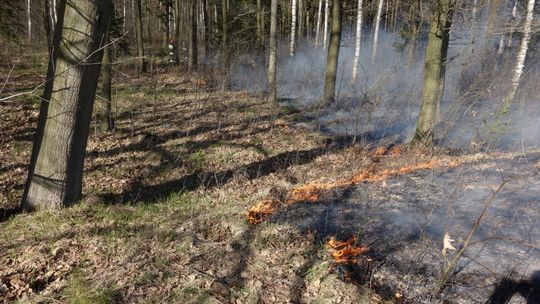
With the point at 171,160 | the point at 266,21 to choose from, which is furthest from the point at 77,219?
the point at 266,21

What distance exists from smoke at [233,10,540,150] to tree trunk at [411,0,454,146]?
27 cm

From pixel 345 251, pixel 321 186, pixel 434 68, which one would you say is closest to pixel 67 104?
pixel 345 251

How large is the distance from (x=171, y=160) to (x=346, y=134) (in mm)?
4969

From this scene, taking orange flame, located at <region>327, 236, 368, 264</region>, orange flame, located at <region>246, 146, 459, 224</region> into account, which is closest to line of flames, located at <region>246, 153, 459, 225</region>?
orange flame, located at <region>246, 146, 459, 224</region>

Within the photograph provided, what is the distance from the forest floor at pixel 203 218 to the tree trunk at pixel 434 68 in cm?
60

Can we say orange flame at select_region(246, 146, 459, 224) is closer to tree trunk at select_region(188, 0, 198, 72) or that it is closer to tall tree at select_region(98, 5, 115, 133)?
tall tree at select_region(98, 5, 115, 133)

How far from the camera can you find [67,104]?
4.78 metres

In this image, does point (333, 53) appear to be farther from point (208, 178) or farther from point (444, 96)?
point (208, 178)

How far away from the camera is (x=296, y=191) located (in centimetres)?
645

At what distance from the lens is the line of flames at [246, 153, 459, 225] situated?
17.7 ft

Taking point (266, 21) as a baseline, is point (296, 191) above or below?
below

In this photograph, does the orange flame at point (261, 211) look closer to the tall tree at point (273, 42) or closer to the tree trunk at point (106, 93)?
the tree trunk at point (106, 93)

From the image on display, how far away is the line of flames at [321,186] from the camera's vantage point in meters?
5.40

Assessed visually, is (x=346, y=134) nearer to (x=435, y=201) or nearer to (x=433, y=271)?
(x=435, y=201)
